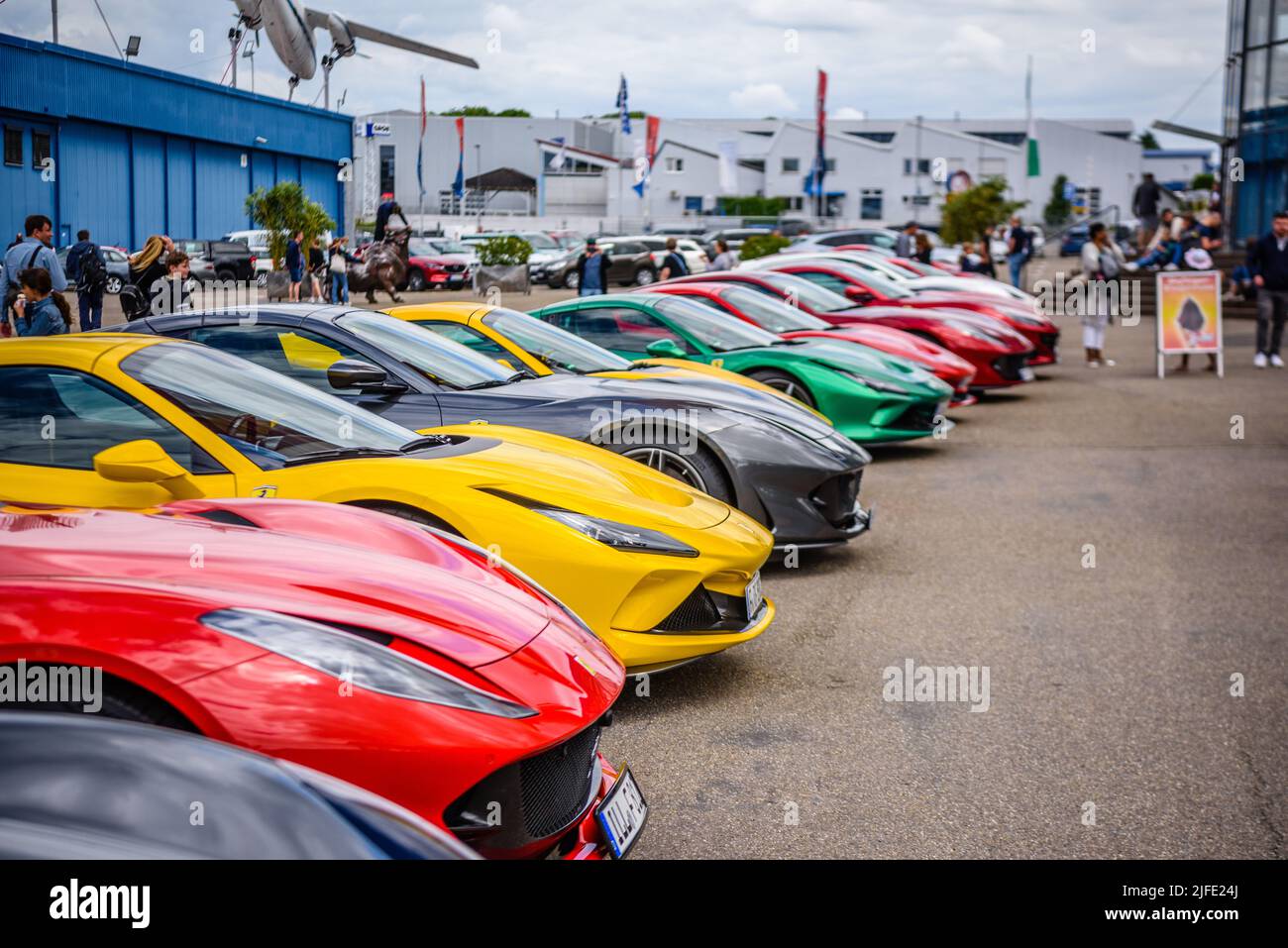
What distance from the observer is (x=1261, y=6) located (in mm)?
30844

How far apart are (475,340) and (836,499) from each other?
259cm

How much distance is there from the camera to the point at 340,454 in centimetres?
509

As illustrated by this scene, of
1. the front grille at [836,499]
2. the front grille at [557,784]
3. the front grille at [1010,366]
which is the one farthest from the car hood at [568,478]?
the front grille at [1010,366]

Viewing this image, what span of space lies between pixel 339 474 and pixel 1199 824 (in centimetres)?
311

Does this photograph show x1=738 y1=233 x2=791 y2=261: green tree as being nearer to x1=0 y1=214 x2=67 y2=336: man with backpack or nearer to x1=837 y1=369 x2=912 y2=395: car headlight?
x1=0 y1=214 x2=67 y2=336: man with backpack

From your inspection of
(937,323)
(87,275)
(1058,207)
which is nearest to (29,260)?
(87,275)

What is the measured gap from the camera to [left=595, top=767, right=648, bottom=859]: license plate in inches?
128

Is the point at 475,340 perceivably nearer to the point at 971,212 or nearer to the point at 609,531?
the point at 609,531

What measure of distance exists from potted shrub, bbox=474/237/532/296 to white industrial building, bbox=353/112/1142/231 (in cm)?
3002

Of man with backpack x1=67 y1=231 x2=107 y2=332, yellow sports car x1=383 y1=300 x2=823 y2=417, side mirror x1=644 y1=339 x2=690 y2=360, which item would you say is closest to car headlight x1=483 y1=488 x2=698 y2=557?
yellow sports car x1=383 y1=300 x2=823 y2=417

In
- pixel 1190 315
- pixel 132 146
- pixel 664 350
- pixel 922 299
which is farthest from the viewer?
pixel 132 146

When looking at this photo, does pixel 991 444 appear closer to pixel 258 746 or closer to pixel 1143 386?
pixel 1143 386

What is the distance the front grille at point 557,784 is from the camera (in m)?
3.03
